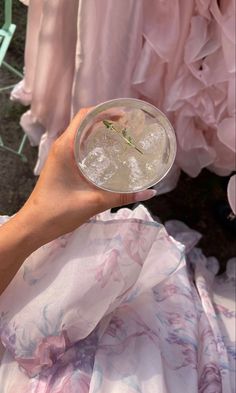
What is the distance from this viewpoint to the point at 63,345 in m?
0.82

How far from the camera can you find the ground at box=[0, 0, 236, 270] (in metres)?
1.49

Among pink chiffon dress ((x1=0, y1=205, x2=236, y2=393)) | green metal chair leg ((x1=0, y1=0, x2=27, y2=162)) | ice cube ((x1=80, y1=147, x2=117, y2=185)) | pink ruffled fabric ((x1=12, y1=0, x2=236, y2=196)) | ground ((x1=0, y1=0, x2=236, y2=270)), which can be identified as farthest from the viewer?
ground ((x1=0, y1=0, x2=236, y2=270))

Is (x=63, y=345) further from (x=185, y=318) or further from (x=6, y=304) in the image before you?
(x=185, y=318)

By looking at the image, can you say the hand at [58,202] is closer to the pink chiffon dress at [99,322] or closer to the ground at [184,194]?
the pink chiffon dress at [99,322]

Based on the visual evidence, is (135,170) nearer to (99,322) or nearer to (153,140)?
(153,140)

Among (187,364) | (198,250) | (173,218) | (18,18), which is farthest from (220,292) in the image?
(18,18)

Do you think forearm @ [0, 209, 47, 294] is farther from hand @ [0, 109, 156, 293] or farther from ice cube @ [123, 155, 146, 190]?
ice cube @ [123, 155, 146, 190]

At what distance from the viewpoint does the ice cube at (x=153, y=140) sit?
0.73 metres

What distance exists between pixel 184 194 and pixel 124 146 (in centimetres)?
85

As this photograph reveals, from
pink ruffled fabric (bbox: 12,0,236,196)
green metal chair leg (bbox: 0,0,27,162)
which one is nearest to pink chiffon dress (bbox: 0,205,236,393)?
pink ruffled fabric (bbox: 12,0,236,196)

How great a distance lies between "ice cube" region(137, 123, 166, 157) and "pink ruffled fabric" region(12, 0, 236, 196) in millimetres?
380

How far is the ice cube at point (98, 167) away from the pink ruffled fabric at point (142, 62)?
16.0 inches

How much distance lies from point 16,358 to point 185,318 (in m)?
0.29

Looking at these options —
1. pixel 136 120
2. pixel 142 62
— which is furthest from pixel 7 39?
pixel 136 120
